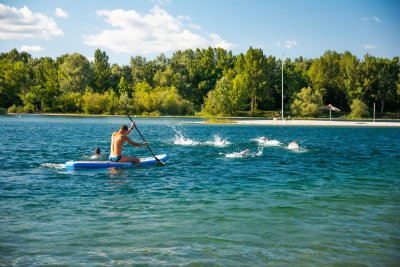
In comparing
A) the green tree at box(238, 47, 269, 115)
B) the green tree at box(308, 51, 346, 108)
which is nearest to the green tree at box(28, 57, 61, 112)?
the green tree at box(238, 47, 269, 115)

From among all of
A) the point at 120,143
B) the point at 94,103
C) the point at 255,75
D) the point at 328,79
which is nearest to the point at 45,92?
the point at 94,103

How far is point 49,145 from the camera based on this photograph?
32.3 meters

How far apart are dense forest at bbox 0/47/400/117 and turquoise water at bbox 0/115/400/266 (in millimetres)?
80256

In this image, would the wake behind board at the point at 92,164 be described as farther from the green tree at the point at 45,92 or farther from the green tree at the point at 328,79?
the green tree at the point at 328,79

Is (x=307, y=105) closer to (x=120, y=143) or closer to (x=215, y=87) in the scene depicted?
(x=215, y=87)

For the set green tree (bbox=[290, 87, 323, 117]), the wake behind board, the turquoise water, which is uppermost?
green tree (bbox=[290, 87, 323, 117])

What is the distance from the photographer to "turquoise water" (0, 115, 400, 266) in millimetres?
8586

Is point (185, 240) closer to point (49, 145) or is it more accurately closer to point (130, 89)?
point (49, 145)

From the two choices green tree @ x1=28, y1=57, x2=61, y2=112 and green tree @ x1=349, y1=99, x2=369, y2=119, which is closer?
green tree @ x1=349, y1=99, x2=369, y2=119

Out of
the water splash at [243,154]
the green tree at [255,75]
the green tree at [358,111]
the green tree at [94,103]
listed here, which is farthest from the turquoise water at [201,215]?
the green tree at [94,103]

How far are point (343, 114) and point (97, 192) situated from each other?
3792 inches

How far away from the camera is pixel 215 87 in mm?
104688

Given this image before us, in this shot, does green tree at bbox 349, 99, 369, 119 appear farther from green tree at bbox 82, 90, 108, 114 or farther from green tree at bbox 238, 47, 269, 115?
green tree at bbox 82, 90, 108, 114

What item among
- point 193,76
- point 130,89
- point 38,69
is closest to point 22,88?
point 38,69
